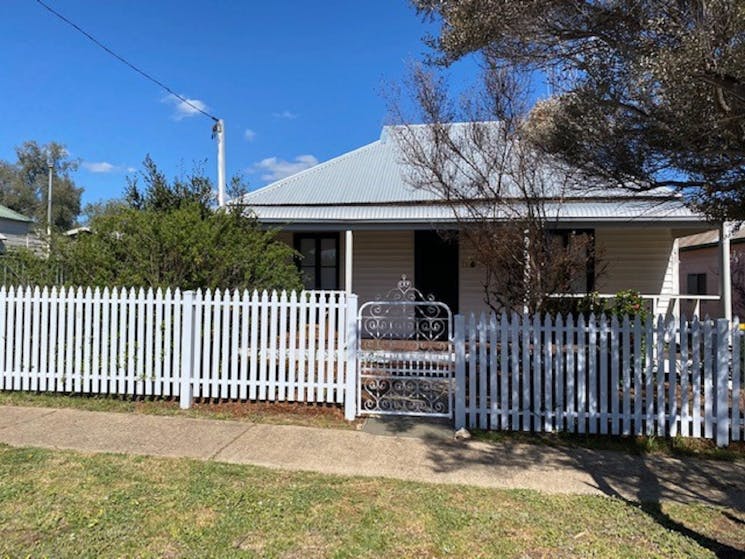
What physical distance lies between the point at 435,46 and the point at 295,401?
4.45m

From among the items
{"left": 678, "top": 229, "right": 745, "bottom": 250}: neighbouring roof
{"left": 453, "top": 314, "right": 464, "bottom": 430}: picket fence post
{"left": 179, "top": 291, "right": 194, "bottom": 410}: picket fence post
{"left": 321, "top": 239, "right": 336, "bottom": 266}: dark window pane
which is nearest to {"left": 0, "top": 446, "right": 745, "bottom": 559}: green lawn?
{"left": 453, "top": 314, "right": 464, "bottom": 430}: picket fence post

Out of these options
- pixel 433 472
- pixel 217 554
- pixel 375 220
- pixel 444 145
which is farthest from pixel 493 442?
pixel 375 220

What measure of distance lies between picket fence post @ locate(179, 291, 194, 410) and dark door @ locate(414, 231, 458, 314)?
673 cm

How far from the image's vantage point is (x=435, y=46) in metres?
4.71

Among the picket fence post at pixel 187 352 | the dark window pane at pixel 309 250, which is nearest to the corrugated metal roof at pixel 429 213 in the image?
the dark window pane at pixel 309 250

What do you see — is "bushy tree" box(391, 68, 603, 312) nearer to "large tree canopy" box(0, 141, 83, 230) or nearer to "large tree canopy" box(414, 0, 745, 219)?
"large tree canopy" box(414, 0, 745, 219)

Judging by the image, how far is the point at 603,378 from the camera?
5.71 meters

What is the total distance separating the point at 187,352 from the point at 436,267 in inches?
281

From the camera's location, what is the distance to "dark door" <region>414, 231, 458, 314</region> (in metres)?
12.3

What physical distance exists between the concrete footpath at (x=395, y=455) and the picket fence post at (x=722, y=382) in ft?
1.57

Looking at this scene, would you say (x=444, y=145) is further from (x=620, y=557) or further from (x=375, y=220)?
(x=620, y=557)

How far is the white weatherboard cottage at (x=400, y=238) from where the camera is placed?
10.6 meters

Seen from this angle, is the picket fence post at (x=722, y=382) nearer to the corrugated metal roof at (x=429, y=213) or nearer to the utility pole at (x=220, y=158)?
the corrugated metal roof at (x=429, y=213)

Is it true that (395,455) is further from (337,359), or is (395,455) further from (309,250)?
(309,250)
